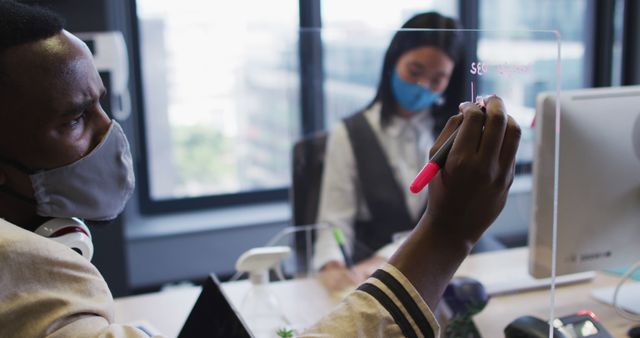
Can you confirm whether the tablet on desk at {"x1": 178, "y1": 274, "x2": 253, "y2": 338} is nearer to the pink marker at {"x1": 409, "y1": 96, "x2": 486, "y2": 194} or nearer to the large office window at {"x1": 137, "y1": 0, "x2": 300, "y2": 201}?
the pink marker at {"x1": 409, "y1": 96, "x2": 486, "y2": 194}

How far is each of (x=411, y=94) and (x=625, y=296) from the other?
26.7 inches

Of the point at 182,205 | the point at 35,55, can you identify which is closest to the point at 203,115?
the point at 182,205

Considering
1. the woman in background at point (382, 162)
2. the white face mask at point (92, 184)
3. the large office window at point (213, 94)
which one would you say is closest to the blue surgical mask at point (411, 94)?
the woman in background at point (382, 162)

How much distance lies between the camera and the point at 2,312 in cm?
63

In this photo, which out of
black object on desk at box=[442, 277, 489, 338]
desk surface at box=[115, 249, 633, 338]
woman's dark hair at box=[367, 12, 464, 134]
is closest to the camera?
woman's dark hair at box=[367, 12, 464, 134]

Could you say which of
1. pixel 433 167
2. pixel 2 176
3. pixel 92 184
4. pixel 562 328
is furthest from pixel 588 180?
pixel 2 176

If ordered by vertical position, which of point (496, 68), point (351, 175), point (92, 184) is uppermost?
point (496, 68)

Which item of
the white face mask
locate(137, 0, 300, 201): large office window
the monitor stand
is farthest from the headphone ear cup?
locate(137, 0, 300, 201): large office window

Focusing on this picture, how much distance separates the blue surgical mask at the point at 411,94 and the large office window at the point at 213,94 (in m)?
1.60

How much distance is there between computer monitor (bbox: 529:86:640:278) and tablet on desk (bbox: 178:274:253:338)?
71 centimetres

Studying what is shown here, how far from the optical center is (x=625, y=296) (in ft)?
5.11

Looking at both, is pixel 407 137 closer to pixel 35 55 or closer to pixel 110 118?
pixel 110 118

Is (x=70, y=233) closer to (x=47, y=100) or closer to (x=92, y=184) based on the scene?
(x=92, y=184)

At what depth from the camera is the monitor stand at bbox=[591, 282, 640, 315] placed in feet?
4.94
